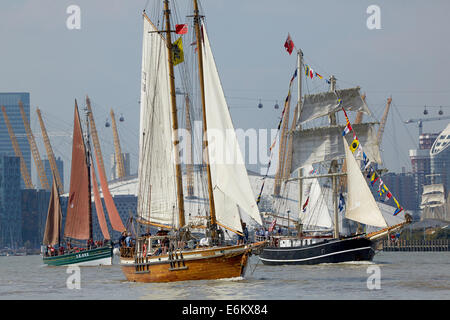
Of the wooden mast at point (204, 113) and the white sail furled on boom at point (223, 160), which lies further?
the wooden mast at point (204, 113)

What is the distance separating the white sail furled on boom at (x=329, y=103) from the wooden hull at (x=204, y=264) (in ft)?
143

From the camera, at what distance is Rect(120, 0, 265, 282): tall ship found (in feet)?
183

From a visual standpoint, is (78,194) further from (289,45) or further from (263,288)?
(263,288)

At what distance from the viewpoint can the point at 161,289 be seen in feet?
177

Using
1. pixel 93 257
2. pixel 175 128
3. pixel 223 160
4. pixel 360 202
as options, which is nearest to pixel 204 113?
pixel 175 128

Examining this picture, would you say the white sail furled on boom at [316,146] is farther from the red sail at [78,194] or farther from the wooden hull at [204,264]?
the wooden hull at [204,264]

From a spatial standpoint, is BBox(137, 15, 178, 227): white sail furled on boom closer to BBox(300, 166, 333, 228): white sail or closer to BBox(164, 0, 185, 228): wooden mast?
BBox(164, 0, 185, 228): wooden mast

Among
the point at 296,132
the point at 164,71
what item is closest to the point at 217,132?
the point at 164,71

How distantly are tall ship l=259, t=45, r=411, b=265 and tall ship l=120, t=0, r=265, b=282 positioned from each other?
25.3 m

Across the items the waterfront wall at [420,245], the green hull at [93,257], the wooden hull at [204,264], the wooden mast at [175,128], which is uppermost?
the wooden mast at [175,128]

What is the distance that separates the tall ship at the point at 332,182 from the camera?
A: 3361 inches

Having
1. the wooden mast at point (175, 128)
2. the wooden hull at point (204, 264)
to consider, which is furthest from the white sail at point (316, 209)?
the wooden hull at point (204, 264)
